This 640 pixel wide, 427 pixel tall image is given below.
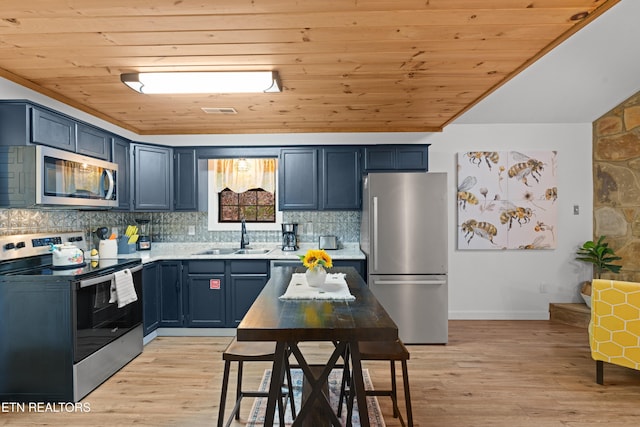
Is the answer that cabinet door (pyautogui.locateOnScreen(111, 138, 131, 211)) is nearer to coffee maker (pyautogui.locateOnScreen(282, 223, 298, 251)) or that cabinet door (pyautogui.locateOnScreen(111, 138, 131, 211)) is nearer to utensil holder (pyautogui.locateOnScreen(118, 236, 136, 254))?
utensil holder (pyautogui.locateOnScreen(118, 236, 136, 254))

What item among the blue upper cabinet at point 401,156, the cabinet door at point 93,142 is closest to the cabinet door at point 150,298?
the cabinet door at point 93,142

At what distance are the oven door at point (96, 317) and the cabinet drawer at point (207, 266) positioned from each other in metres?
0.76

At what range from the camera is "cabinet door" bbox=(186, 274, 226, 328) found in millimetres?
3984

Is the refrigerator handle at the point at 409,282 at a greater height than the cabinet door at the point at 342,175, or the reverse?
the cabinet door at the point at 342,175

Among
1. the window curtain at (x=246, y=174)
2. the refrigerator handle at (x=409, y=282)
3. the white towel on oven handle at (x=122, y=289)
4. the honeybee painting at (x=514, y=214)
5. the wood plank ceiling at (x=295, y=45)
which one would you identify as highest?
the wood plank ceiling at (x=295, y=45)

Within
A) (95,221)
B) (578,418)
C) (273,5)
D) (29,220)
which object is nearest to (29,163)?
(29,220)

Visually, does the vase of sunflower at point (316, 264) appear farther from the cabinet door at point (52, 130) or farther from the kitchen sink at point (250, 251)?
the cabinet door at point (52, 130)

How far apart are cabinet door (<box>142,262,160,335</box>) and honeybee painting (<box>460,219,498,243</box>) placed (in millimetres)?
3591

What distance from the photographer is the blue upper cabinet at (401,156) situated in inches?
169

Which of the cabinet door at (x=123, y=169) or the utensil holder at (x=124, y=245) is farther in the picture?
the utensil holder at (x=124, y=245)

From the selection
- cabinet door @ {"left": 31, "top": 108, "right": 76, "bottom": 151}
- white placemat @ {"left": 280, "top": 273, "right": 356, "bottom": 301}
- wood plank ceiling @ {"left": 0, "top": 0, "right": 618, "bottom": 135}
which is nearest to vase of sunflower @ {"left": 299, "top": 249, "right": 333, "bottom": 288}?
white placemat @ {"left": 280, "top": 273, "right": 356, "bottom": 301}

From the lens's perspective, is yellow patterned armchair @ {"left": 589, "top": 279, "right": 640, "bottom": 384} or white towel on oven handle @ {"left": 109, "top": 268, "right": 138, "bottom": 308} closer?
yellow patterned armchair @ {"left": 589, "top": 279, "right": 640, "bottom": 384}

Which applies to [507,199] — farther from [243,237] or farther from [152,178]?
[152,178]

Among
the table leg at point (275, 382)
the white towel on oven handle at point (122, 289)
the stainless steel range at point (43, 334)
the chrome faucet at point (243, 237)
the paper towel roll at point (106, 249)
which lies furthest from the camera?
the chrome faucet at point (243, 237)
